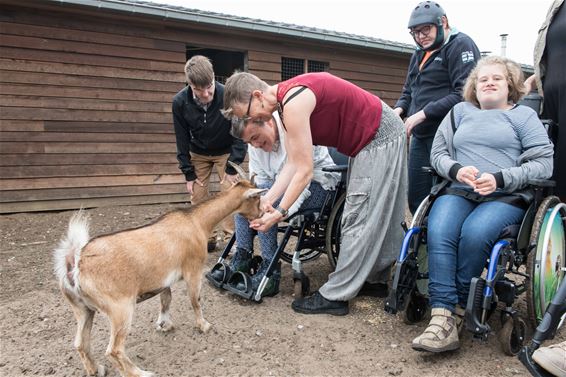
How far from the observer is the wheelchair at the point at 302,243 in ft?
12.3

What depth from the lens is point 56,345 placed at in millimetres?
3150

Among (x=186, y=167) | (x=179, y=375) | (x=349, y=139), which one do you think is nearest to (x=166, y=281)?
(x=179, y=375)

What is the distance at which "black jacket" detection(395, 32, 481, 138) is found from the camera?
3.88 metres

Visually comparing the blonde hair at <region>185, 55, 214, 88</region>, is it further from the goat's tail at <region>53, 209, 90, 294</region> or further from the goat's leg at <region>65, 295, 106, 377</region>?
the goat's leg at <region>65, 295, 106, 377</region>

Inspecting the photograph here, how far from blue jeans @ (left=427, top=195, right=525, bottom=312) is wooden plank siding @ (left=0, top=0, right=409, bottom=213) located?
5.97 m

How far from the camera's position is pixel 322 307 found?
358cm

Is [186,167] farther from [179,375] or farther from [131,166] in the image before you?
[131,166]

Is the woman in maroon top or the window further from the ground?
the window

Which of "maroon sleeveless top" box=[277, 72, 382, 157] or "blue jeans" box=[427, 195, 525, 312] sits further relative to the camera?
"maroon sleeveless top" box=[277, 72, 382, 157]

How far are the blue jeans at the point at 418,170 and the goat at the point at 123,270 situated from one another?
2.12 m

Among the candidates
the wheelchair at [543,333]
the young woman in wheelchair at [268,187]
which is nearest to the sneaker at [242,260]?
the young woman in wheelchair at [268,187]

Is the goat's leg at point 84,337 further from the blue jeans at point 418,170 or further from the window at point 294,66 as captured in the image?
the window at point 294,66

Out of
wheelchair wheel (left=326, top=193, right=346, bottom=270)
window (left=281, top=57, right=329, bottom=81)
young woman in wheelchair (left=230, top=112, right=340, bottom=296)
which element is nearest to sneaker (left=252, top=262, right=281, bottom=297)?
young woman in wheelchair (left=230, top=112, right=340, bottom=296)

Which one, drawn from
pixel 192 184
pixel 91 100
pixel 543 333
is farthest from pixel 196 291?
pixel 91 100
